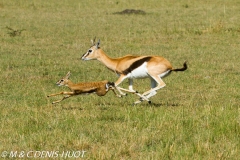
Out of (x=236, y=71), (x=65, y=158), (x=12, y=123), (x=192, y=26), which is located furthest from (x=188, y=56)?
(x=65, y=158)

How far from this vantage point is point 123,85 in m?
12.8

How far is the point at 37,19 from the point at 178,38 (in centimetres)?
937

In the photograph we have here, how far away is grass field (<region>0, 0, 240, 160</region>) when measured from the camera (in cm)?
680

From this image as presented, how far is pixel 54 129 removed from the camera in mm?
7562

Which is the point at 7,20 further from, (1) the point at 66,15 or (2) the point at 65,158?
(2) the point at 65,158

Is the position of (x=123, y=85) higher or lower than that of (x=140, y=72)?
lower

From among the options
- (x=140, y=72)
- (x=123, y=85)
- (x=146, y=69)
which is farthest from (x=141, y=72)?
(x=123, y=85)

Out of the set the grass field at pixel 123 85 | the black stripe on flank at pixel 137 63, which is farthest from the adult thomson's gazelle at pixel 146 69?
the grass field at pixel 123 85

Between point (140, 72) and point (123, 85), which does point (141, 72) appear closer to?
point (140, 72)

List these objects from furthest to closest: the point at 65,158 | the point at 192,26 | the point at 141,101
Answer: the point at 192,26 → the point at 141,101 → the point at 65,158

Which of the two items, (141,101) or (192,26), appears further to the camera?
(192,26)

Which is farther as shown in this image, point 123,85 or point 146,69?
point 123,85

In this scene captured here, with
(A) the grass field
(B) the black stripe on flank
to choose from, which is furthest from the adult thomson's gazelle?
(A) the grass field

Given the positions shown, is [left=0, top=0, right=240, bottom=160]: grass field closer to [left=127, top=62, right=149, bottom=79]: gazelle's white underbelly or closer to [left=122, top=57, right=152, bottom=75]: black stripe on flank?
[left=127, top=62, right=149, bottom=79]: gazelle's white underbelly
